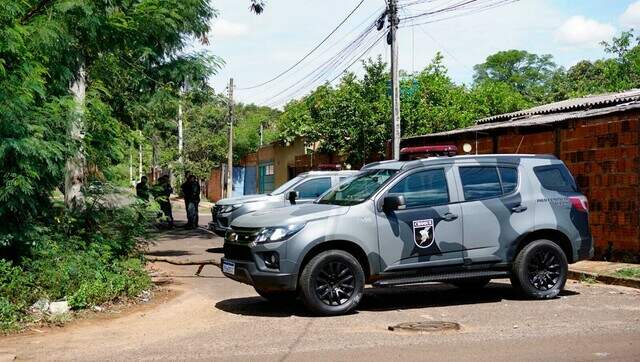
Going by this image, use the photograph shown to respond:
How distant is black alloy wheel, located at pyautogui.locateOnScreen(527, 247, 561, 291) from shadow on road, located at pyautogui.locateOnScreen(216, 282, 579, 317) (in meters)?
0.35

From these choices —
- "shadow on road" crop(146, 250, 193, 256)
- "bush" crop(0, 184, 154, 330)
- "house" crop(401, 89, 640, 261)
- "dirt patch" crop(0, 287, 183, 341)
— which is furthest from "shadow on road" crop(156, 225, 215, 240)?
"house" crop(401, 89, 640, 261)

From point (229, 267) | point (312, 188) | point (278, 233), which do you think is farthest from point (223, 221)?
point (278, 233)

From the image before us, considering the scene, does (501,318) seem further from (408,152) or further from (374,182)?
(408,152)

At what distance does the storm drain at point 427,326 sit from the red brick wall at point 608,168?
565 centimetres

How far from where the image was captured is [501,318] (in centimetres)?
780

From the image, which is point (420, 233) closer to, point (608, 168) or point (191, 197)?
point (608, 168)

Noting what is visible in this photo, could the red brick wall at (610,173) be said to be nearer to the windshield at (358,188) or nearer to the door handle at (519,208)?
the door handle at (519,208)

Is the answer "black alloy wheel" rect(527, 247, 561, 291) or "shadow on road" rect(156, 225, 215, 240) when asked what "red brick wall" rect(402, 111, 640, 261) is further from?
"shadow on road" rect(156, 225, 215, 240)

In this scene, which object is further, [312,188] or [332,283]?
[312,188]

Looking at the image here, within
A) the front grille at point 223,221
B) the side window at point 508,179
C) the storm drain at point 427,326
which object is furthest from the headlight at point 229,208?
the storm drain at point 427,326

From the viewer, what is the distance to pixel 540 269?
8.95m

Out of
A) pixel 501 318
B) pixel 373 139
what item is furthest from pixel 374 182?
pixel 373 139

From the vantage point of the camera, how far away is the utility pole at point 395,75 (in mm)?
18125

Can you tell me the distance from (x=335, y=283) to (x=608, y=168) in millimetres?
6444
